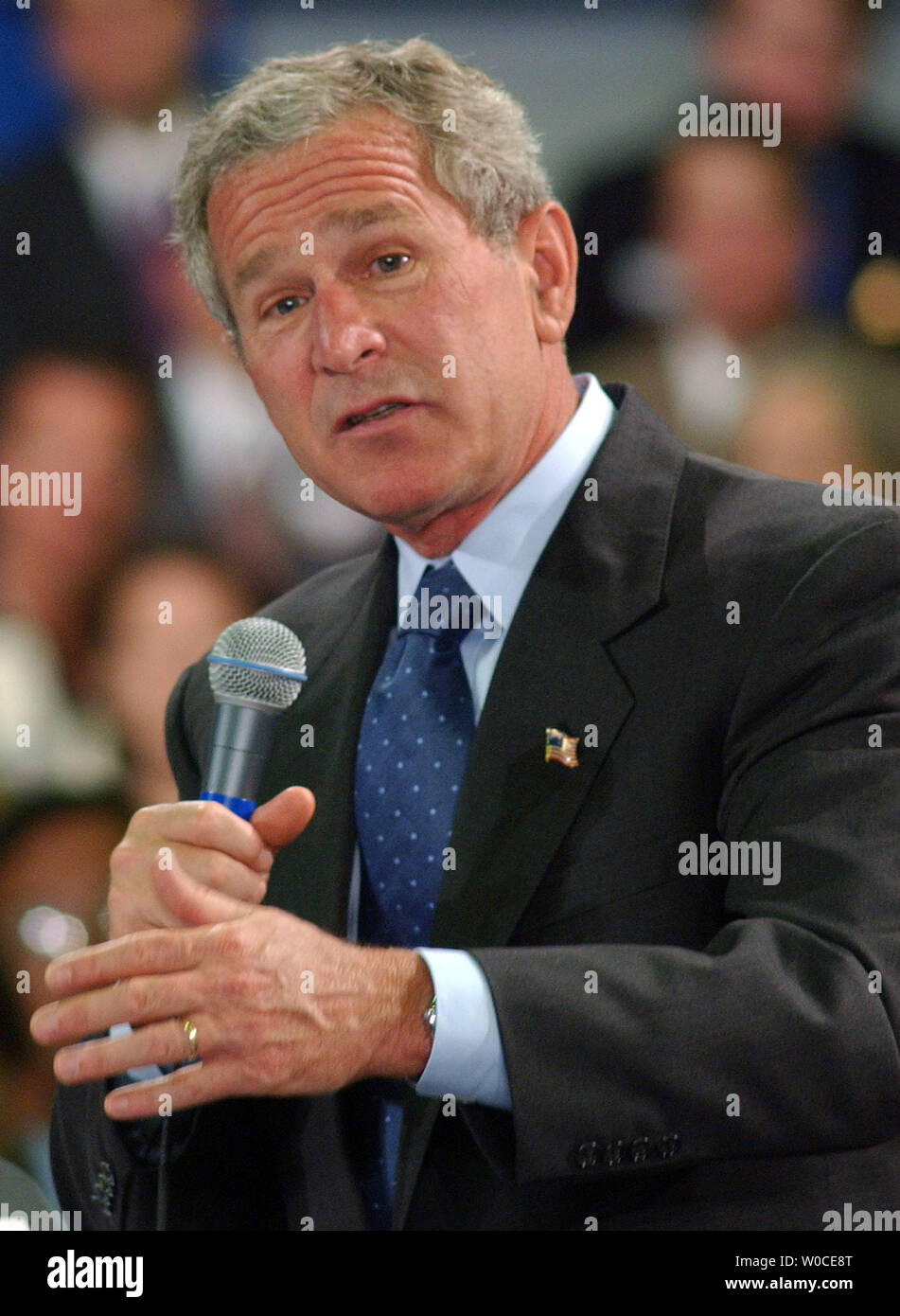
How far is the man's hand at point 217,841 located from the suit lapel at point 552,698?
0.77ft

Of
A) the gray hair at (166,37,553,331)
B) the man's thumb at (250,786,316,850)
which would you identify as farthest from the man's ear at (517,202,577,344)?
the man's thumb at (250,786,316,850)

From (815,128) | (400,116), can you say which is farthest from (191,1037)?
(815,128)

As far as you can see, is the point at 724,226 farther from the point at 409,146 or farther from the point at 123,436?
the point at 123,436

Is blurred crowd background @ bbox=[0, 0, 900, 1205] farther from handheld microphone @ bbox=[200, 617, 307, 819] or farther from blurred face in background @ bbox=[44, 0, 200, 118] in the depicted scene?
handheld microphone @ bbox=[200, 617, 307, 819]

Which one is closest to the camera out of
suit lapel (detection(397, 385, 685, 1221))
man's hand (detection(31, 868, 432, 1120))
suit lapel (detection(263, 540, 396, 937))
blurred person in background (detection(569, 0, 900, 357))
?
man's hand (detection(31, 868, 432, 1120))

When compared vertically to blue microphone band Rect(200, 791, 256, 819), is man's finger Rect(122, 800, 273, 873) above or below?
below

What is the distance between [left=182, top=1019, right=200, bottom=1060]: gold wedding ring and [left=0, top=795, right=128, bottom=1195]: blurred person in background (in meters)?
1.32

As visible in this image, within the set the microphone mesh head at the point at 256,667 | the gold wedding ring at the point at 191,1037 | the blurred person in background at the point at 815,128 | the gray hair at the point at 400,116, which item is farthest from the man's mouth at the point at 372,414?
the blurred person in background at the point at 815,128

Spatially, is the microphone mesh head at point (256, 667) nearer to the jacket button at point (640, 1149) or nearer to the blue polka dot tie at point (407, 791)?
the blue polka dot tie at point (407, 791)

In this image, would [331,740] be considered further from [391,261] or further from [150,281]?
[150,281]

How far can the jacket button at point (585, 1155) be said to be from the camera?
1.15 metres

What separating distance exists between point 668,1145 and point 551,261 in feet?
3.72

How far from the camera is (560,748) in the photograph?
4.59ft

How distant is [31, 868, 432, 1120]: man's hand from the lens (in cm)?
110
